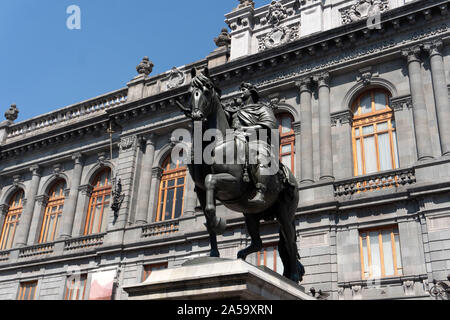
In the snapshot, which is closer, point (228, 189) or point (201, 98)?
point (228, 189)

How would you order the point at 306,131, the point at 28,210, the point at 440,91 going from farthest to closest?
the point at 28,210 < the point at 306,131 < the point at 440,91

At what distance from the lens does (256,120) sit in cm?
812

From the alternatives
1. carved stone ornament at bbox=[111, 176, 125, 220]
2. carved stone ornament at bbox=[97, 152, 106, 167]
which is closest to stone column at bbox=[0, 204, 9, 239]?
carved stone ornament at bbox=[97, 152, 106, 167]

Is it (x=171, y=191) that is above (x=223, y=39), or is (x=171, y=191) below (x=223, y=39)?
below

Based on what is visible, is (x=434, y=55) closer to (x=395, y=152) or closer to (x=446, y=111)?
(x=446, y=111)

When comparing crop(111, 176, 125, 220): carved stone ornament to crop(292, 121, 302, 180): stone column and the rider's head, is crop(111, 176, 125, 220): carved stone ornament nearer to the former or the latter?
crop(292, 121, 302, 180): stone column

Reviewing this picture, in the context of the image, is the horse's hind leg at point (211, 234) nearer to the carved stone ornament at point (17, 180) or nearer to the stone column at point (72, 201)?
the stone column at point (72, 201)

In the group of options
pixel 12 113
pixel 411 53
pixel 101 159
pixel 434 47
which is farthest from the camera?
pixel 12 113

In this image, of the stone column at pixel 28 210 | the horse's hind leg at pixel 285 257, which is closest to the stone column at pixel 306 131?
the horse's hind leg at pixel 285 257

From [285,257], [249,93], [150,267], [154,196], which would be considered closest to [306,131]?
[154,196]

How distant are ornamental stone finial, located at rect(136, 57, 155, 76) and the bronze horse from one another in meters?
22.5

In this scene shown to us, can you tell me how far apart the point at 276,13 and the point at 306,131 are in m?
7.33

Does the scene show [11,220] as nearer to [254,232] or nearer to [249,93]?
[249,93]
